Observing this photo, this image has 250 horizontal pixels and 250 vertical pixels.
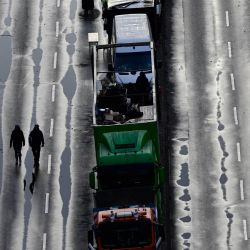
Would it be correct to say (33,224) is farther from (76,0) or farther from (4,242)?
(76,0)

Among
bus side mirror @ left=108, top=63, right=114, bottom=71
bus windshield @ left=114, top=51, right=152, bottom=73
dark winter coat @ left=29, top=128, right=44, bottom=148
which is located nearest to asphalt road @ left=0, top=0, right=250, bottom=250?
dark winter coat @ left=29, top=128, right=44, bottom=148

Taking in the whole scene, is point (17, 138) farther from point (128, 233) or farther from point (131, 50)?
point (128, 233)

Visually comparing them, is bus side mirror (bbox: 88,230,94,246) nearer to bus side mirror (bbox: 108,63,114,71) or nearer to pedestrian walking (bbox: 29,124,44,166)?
pedestrian walking (bbox: 29,124,44,166)

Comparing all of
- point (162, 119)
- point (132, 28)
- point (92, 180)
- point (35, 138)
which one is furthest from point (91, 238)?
point (132, 28)

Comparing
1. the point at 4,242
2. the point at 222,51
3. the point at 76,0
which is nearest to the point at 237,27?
the point at 222,51

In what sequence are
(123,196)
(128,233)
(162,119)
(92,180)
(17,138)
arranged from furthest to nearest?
(162,119) < (17,138) < (92,180) < (123,196) < (128,233)
